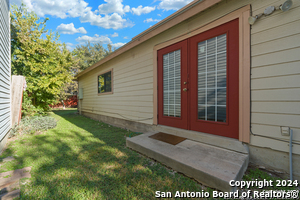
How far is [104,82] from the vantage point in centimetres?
630

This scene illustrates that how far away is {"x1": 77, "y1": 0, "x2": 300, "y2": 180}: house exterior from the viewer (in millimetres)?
1699

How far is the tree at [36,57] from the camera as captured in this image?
19.2 feet

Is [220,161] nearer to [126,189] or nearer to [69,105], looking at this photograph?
[126,189]

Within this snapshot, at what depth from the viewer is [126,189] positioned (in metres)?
1.56

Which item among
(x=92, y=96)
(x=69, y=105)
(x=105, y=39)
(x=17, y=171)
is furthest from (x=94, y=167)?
(x=105, y=39)

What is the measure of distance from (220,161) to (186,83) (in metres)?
1.55

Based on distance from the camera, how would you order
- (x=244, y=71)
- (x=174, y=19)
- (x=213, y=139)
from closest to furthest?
(x=244, y=71) < (x=213, y=139) < (x=174, y=19)

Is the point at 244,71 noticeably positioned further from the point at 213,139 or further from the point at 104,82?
the point at 104,82

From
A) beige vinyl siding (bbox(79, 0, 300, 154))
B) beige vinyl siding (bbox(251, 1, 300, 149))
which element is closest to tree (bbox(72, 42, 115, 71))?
beige vinyl siding (bbox(79, 0, 300, 154))

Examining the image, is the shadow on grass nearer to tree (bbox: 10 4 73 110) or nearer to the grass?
the grass

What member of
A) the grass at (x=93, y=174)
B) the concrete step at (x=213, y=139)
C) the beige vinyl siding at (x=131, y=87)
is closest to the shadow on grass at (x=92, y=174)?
the grass at (x=93, y=174)

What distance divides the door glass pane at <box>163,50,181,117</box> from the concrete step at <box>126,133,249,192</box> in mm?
811

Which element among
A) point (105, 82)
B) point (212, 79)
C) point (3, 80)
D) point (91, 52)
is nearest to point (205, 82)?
point (212, 79)

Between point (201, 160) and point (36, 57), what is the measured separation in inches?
303
